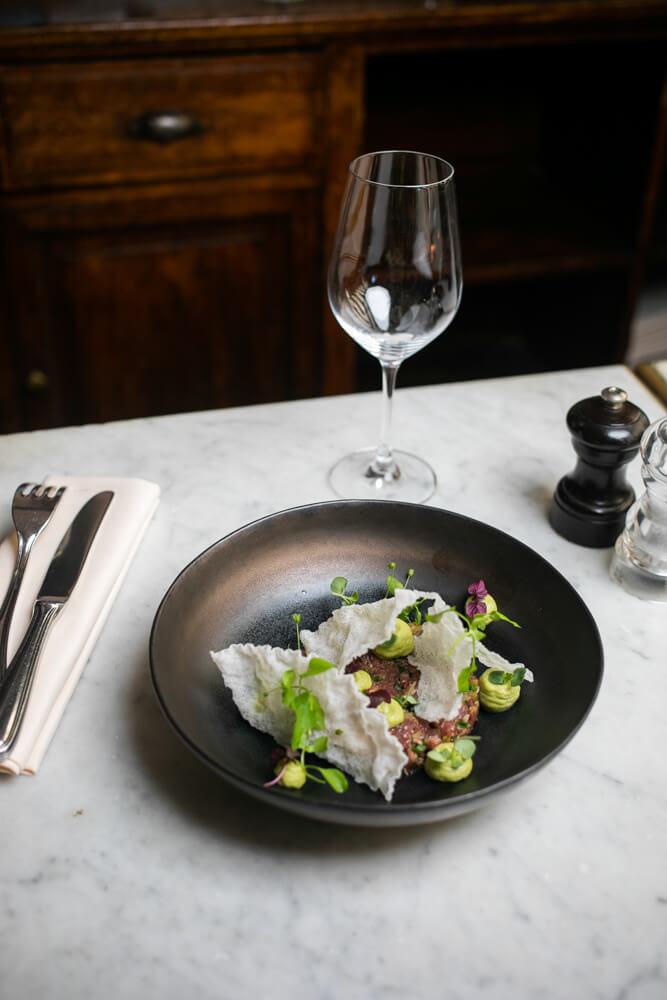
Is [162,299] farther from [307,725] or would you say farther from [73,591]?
[307,725]

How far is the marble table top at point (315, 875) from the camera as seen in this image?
0.47 metres

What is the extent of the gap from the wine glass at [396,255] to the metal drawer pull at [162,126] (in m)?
0.72

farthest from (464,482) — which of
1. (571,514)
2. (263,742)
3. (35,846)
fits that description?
(35,846)

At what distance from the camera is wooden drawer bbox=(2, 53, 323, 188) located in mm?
1303

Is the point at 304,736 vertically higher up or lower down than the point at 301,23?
lower down

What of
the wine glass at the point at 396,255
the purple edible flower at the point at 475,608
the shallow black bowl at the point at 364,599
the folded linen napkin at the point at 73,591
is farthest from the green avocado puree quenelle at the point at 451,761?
the wine glass at the point at 396,255

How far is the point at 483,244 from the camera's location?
1.68 metres

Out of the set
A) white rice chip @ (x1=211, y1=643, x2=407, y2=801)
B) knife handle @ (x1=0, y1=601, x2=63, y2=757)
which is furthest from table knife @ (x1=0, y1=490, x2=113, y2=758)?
white rice chip @ (x1=211, y1=643, x2=407, y2=801)

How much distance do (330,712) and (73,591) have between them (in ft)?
0.78

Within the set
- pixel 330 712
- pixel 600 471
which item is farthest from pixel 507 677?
pixel 600 471

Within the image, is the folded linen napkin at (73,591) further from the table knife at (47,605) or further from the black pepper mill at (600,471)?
the black pepper mill at (600,471)

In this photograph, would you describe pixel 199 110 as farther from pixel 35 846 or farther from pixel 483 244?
pixel 35 846

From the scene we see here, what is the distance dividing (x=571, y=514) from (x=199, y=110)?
0.91 m

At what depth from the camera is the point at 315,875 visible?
0.51 m
